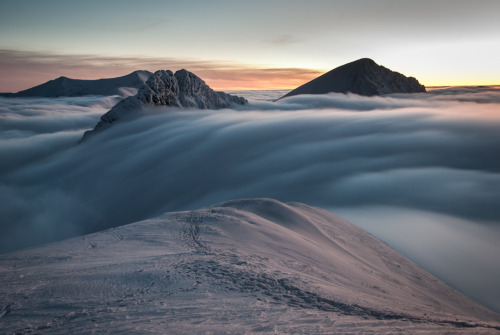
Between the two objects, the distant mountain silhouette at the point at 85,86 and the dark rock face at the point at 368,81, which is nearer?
the dark rock face at the point at 368,81

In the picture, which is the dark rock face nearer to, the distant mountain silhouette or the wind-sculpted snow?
the wind-sculpted snow

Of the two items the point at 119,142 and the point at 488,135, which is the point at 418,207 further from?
the point at 119,142

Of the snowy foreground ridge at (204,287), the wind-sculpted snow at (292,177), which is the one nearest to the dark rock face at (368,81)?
the wind-sculpted snow at (292,177)

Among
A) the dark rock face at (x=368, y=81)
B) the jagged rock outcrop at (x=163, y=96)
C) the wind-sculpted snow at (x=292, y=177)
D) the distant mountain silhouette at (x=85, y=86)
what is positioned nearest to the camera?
the wind-sculpted snow at (x=292, y=177)

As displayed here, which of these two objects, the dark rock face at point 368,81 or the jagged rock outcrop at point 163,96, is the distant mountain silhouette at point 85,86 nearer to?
the dark rock face at point 368,81

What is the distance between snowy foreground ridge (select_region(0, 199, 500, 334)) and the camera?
2.43m

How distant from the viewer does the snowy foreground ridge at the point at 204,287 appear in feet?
7.97

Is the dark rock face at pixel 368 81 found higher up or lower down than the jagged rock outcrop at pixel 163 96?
higher up

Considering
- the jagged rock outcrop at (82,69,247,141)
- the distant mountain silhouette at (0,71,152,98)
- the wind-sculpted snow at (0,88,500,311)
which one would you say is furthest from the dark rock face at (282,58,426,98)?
the distant mountain silhouette at (0,71,152,98)

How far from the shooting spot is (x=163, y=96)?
28547mm

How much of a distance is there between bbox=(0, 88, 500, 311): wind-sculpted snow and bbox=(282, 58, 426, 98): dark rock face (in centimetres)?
4015

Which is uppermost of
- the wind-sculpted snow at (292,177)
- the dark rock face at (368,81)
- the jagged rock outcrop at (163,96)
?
the dark rock face at (368,81)

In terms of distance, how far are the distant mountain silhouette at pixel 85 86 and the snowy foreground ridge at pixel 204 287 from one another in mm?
139418

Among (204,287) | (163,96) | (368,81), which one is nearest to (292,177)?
(204,287)
